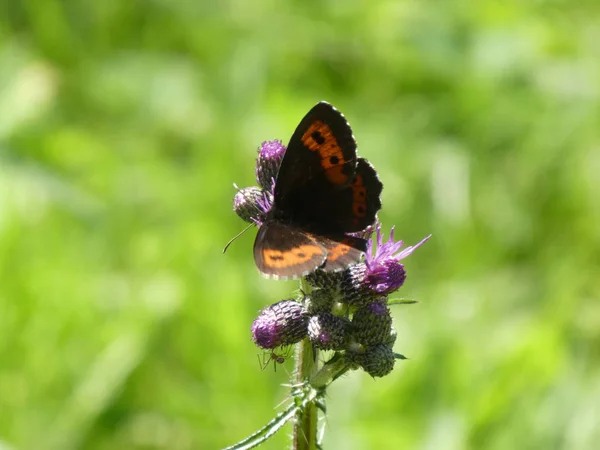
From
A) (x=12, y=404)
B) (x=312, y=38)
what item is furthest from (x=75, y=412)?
(x=312, y=38)

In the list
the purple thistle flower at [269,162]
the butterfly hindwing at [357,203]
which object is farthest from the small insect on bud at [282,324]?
the purple thistle flower at [269,162]

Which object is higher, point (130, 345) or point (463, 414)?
point (130, 345)

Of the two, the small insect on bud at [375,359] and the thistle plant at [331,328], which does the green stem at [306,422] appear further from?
the small insect on bud at [375,359]

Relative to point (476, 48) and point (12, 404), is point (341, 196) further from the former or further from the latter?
point (476, 48)

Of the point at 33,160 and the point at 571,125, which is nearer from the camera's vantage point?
the point at 33,160

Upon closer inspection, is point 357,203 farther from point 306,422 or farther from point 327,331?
point 306,422

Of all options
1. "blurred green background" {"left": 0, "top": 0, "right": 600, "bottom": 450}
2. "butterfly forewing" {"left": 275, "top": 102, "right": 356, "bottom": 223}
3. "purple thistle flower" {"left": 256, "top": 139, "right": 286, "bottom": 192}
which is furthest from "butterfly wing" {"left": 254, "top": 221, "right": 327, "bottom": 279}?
"blurred green background" {"left": 0, "top": 0, "right": 600, "bottom": 450}

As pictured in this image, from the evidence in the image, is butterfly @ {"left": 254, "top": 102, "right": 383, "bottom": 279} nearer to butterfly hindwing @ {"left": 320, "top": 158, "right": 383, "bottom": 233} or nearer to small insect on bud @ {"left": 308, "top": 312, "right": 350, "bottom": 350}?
butterfly hindwing @ {"left": 320, "top": 158, "right": 383, "bottom": 233}
